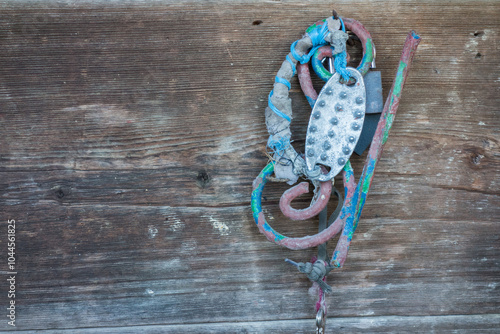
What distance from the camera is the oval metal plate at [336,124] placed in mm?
712

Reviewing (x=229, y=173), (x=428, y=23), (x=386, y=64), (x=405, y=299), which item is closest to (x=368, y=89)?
(x=386, y=64)

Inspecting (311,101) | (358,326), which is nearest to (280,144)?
(311,101)

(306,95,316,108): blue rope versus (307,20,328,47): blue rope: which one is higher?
(307,20,328,47): blue rope

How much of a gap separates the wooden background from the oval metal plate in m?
0.09

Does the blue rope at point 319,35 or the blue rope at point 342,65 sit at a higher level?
the blue rope at point 319,35

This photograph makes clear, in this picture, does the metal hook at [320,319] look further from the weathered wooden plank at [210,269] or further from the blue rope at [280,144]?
the blue rope at [280,144]

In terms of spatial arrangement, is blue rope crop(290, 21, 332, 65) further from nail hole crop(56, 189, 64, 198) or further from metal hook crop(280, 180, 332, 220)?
nail hole crop(56, 189, 64, 198)

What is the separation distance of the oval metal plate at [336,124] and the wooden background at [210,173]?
85mm

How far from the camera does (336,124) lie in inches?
28.1

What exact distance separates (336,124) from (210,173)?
28 cm

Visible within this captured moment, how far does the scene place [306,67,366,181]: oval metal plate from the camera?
71cm

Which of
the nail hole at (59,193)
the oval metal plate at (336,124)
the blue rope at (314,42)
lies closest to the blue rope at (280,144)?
the oval metal plate at (336,124)

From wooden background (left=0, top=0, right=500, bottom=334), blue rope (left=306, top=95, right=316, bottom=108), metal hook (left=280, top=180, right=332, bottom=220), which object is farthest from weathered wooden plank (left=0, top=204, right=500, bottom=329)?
blue rope (left=306, top=95, right=316, bottom=108)

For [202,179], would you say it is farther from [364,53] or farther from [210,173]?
[364,53]
